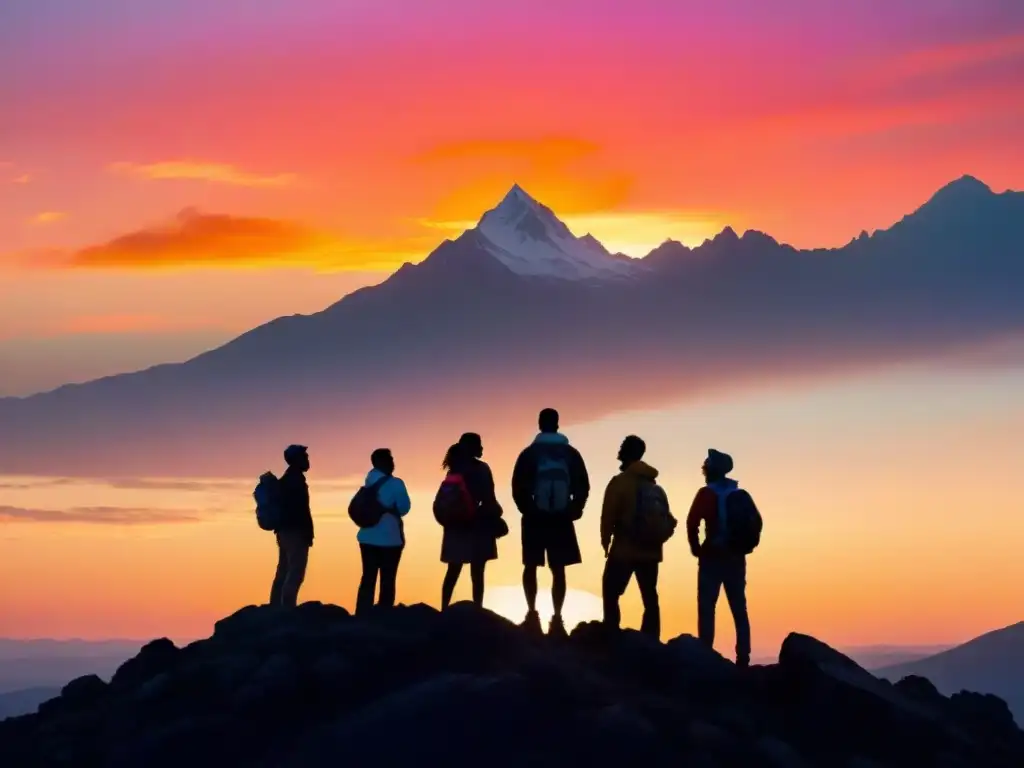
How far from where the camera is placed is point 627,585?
24469 millimetres

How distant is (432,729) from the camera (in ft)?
70.4

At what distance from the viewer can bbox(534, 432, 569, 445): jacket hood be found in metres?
24.0

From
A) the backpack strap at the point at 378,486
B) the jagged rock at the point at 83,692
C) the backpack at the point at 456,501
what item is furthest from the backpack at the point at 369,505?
the jagged rock at the point at 83,692

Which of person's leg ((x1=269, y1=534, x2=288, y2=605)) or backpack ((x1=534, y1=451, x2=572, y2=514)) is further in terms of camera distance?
person's leg ((x1=269, y1=534, x2=288, y2=605))

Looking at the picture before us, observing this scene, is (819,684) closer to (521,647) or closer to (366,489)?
(521,647)

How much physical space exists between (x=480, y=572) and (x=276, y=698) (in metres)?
A: 3.80

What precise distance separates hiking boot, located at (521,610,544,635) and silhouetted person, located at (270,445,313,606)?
4109 mm

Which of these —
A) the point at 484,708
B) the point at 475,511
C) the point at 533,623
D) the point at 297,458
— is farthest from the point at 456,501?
the point at 484,708

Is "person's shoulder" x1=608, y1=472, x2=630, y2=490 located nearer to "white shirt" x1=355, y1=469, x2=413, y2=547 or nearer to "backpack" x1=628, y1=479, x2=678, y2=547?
"backpack" x1=628, y1=479, x2=678, y2=547

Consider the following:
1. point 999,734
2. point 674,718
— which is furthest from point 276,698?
point 999,734

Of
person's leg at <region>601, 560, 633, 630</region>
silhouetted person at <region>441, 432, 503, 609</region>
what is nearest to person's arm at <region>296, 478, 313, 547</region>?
silhouetted person at <region>441, 432, 503, 609</region>

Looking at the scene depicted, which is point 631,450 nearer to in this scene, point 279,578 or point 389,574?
point 389,574

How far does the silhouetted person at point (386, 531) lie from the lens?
82.2ft

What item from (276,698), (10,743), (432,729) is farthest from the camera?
(10,743)
